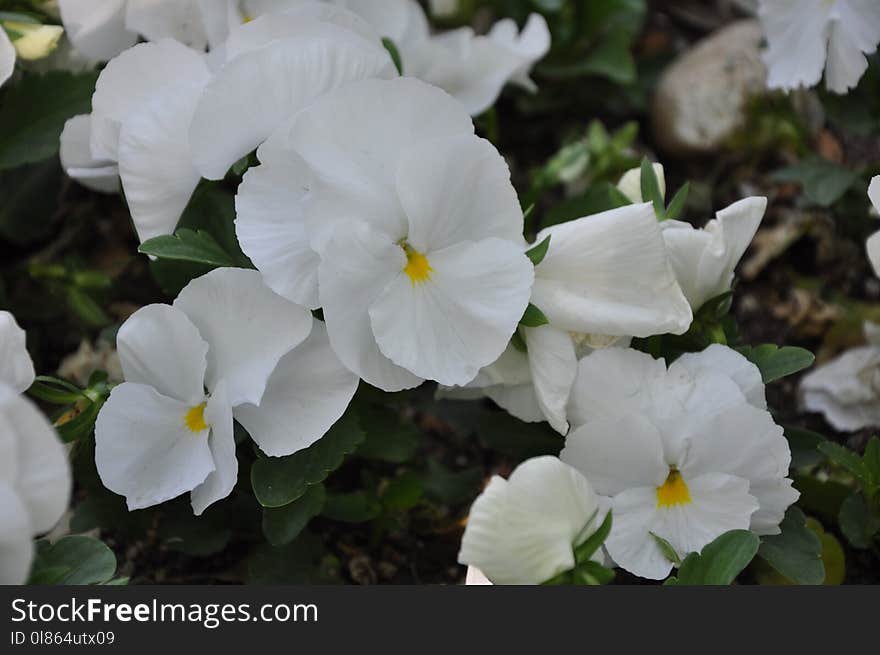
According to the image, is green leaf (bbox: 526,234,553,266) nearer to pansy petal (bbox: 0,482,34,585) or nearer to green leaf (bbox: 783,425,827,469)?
green leaf (bbox: 783,425,827,469)

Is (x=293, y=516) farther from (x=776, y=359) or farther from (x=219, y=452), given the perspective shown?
(x=776, y=359)

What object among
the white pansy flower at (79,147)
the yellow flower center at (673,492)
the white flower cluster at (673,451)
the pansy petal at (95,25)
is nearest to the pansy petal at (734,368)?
the white flower cluster at (673,451)

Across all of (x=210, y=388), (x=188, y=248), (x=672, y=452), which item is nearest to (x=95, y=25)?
(x=188, y=248)

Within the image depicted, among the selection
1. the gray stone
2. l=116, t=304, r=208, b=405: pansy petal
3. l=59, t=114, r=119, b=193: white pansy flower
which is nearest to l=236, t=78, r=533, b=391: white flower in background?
l=116, t=304, r=208, b=405: pansy petal

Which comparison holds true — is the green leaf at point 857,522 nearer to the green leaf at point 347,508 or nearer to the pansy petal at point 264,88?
the green leaf at point 347,508

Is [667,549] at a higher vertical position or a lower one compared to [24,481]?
lower
